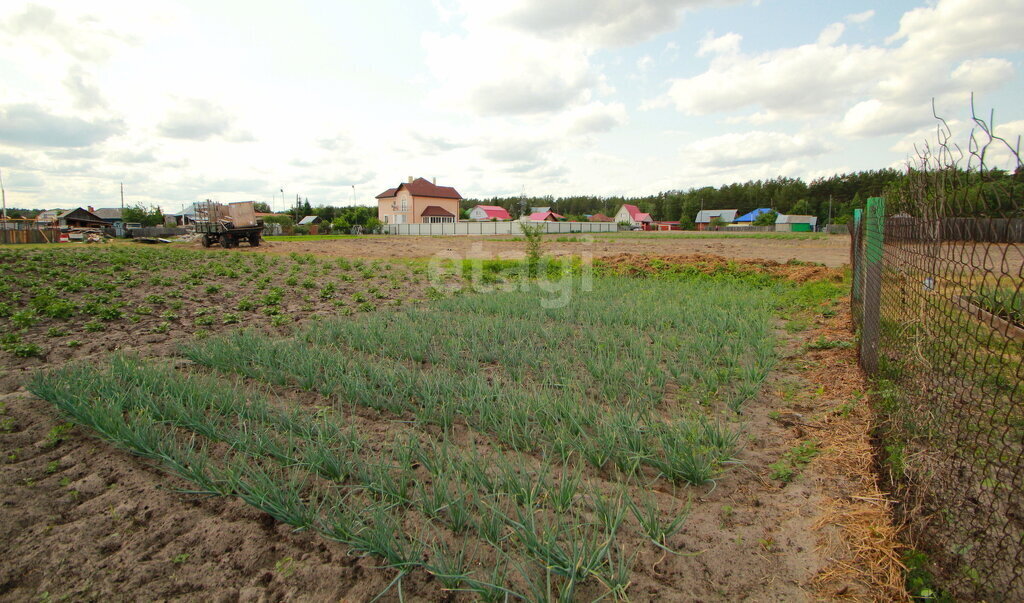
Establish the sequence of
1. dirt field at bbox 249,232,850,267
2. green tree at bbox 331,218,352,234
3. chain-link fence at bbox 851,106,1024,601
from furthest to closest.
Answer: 1. green tree at bbox 331,218,352,234
2. dirt field at bbox 249,232,850,267
3. chain-link fence at bbox 851,106,1024,601

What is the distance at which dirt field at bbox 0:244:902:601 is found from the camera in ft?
6.50

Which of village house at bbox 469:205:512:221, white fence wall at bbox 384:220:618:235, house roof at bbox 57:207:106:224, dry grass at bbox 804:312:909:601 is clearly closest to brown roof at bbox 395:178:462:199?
white fence wall at bbox 384:220:618:235

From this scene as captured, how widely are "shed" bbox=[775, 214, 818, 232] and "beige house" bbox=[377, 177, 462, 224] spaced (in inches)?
1827

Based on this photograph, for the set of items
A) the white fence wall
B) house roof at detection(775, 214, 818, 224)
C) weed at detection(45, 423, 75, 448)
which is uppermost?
house roof at detection(775, 214, 818, 224)

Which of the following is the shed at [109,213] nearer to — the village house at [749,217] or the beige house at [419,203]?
the beige house at [419,203]

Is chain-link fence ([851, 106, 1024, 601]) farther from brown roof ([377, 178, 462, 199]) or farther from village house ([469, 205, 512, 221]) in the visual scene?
village house ([469, 205, 512, 221])

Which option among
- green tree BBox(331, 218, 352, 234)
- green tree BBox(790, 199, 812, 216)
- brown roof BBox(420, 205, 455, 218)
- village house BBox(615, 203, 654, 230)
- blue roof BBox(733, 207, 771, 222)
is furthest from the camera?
village house BBox(615, 203, 654, 230)

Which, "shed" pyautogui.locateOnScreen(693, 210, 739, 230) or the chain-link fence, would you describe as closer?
the chain-link fence

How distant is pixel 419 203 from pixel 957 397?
6137 cm

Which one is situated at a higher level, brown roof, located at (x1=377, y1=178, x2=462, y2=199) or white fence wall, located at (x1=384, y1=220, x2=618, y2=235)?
brown roof, located at (x1=377, y1=178, x2=462, y2=199)

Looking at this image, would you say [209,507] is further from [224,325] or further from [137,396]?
[224,325]

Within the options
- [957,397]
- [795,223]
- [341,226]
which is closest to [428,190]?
[341,226]

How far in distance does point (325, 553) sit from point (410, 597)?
1.63 ft

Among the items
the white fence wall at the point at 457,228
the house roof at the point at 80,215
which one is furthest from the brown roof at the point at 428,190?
the house roof at the point at 80,215
